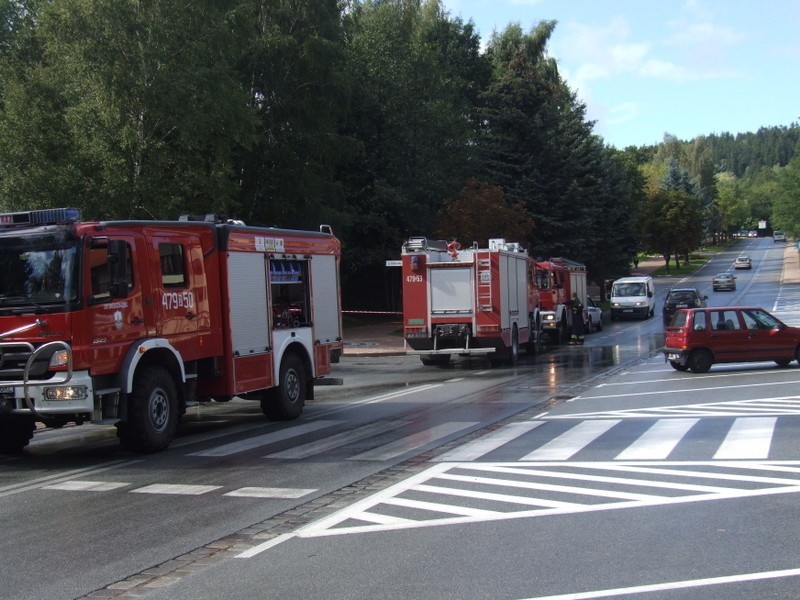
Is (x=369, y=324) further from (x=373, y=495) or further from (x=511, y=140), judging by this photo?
(x=373, y=495)

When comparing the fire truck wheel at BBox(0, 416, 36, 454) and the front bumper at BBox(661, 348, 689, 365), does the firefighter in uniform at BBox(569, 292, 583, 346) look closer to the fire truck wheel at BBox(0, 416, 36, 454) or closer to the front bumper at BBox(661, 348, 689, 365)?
the front bumper at BBox(661, 348, 689, 365)

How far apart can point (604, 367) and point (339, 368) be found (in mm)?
7567

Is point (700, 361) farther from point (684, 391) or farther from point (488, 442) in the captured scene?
point (488, 442)

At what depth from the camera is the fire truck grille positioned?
10.7 meters

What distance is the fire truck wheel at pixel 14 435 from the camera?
12188 millimetres

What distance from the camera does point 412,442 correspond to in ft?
39.7

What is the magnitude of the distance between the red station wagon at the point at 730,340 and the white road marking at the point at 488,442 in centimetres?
843

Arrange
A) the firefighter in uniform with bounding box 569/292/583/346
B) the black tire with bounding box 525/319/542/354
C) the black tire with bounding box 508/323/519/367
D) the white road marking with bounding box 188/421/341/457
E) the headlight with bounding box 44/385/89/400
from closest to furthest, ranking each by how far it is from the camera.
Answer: the headlight with bounding box 44/385/89/400
the white road marking with bounding box 188/421/341/457
the black tire with bounding box 508/323/519/367
the black tire with bounding box 525/319/542/354
the firefighter in uniform with bounding box 569/292/583/346

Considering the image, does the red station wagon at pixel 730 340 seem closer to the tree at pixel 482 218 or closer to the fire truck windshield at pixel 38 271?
the fire truck windshield at pixel 38 271

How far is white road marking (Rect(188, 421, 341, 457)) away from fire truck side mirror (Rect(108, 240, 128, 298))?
92.0 inches

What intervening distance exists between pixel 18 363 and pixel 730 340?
1576cm

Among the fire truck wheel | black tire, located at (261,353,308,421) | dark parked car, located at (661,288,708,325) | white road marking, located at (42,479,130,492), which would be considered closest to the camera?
white road marking, located at (42,479,130,492)

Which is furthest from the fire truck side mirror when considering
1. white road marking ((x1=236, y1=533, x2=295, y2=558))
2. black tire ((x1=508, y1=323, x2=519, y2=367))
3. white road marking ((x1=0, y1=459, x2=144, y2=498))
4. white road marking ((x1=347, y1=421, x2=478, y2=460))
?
black tire ((x1=508, y1=323, x2=519, y2=367))

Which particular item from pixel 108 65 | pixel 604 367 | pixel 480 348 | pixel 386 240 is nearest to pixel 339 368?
pixel 480 348
